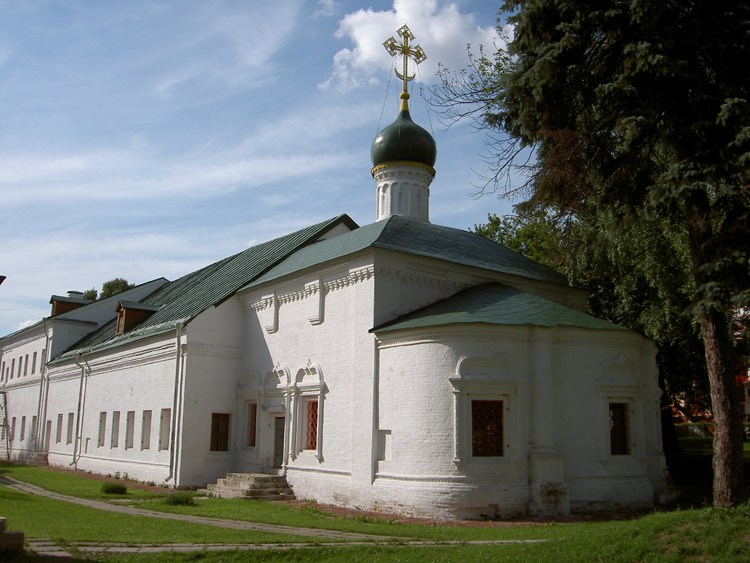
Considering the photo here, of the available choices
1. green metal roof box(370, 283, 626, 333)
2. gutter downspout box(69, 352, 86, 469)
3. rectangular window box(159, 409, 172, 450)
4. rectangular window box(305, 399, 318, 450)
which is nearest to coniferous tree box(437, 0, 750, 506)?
green metal roof box(370, 283, 626, 333)

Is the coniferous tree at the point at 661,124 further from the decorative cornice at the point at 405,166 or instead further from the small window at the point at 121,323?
the small window at the point at 121,323

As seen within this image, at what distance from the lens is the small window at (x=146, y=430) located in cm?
2292

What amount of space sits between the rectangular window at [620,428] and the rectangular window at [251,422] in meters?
10.2

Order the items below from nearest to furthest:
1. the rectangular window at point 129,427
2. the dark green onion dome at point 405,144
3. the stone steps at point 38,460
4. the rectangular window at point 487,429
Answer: the rectangular window at point 487,429 < the dark green onion dome at point 405,144 < the rectangular window at point 129,427 < the stone steps at point 38,460

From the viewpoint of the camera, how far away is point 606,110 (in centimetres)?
1339

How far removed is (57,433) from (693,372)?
26.5 metres

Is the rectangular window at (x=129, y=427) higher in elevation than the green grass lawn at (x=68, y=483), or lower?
higher

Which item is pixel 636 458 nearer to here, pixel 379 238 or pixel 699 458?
pixel 379 238

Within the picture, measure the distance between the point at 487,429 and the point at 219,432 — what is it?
383 inches

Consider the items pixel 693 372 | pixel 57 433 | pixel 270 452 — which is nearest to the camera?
pixel 270 452

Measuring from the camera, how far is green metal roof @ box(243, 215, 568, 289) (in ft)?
56.6

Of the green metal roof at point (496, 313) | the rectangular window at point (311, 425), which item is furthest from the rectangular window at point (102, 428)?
the green metal roof at point (496, 313)

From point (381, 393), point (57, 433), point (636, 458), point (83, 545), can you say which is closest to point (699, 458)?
point (636, 458)

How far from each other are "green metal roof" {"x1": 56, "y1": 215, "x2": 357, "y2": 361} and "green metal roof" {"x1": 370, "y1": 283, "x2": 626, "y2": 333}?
7.54 metres
